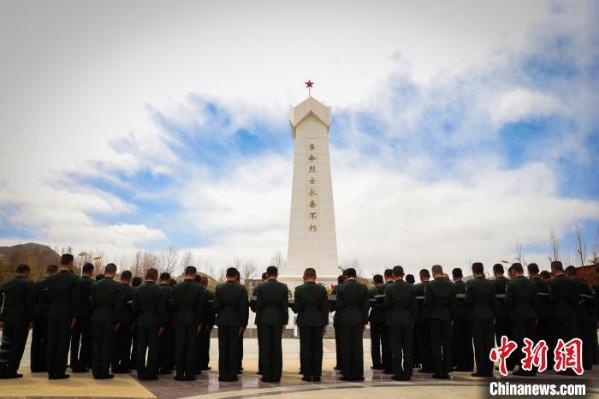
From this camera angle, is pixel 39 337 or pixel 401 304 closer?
pixel 401 304

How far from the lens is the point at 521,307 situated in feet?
25.7

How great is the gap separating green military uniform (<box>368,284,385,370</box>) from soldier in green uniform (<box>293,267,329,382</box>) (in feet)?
4.31

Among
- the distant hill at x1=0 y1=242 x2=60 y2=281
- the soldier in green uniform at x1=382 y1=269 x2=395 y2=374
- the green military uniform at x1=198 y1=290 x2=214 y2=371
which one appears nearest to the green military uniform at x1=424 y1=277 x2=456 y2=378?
the soldier in green uniform at x1=382 y1=269 x2=395 y2=374

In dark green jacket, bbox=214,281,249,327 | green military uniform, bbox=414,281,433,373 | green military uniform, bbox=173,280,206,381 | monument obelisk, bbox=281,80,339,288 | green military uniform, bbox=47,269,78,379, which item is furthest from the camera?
monument obelisk, bbox=281,80,339,288

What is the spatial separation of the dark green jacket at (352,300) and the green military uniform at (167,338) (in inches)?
117

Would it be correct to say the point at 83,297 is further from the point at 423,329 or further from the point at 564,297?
the point at 564,297

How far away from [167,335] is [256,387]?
7.54 ft

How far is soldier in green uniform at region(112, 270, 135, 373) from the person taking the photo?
25.6 feet

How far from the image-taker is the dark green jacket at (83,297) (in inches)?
294

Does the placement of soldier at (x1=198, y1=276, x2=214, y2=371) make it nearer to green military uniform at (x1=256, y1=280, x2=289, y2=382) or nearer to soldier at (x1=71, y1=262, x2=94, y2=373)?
green military uniform at (x1=256, y1=280, x2=289, y2=382)

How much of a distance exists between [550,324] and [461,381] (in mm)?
→ 2585

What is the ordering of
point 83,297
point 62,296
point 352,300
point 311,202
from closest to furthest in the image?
1. point 62,296
2. point 352,300
3. point 83,297
4. point 311,202

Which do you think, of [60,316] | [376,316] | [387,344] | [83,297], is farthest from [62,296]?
[387,344]

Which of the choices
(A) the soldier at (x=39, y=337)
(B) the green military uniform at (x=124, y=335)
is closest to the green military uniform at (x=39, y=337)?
(A) the soldier at (x=39, y=337)
